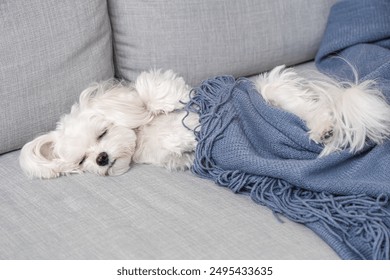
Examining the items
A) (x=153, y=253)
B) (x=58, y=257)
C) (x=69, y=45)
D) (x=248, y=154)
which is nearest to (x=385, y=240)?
(x=248, y=154)

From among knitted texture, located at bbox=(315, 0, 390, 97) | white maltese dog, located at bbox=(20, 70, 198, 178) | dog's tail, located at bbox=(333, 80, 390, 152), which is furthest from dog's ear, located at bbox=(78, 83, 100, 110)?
knitted texture, located at bbox=(315, 0, 390, 97)

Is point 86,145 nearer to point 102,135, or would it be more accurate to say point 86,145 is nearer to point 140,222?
point 102,135

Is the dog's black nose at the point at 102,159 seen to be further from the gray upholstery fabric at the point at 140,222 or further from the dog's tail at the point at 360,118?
the dog's tail at the point at 360,118

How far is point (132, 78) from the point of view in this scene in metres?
1.92

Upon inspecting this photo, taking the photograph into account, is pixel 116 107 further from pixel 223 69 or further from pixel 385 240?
pixel 385 240

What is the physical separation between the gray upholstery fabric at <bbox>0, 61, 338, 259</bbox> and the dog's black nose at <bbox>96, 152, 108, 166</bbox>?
0.15ft

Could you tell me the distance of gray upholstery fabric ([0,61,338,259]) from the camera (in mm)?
1324

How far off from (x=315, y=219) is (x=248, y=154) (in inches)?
10.1

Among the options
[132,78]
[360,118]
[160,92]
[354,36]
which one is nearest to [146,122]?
[160,92]

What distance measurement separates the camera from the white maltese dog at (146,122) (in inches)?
61.9

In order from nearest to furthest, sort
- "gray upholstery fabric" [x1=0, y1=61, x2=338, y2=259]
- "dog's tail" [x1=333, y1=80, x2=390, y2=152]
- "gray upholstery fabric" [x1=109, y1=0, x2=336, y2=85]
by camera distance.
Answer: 1. "gray upholstery fabric" [x1=0, y1=61, x2=338, y2=259]
2. "dog's tail" [x1=333, y1=80, x2=390, y2=152]
3. "gray upholstery fabric" [x1=109, y1=0, x2=336, y2=85]

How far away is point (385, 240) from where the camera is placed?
129cm

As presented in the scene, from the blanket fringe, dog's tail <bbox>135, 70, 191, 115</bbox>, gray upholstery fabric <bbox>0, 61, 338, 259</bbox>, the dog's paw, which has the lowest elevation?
gray upholstery fabric <bbox>0, 61, 338, 259</bbox>

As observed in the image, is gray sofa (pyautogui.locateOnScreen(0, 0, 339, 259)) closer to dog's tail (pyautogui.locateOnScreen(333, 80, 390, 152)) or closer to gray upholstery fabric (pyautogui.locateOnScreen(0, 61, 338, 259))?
gray upholstery fabric (pyautogui.locateOnScreen(0, 61, 338, 259))
